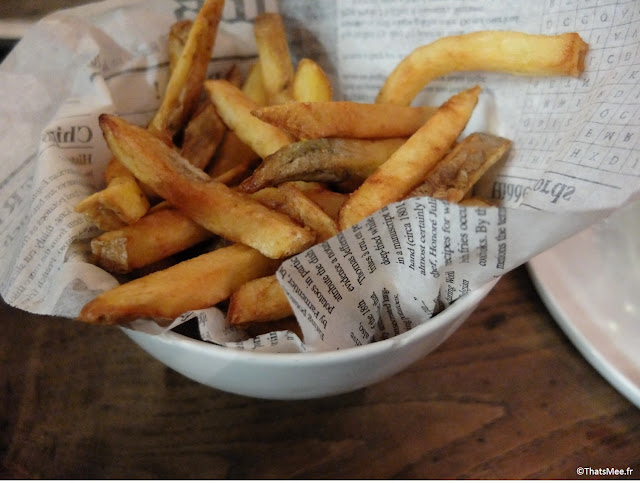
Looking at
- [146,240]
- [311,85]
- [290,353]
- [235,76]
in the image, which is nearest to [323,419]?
[290,353]

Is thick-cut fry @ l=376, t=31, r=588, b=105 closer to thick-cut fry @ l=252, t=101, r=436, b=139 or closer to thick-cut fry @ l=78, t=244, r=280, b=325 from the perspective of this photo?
thick-cut fry @ l=252, t=101, r=436, b=139

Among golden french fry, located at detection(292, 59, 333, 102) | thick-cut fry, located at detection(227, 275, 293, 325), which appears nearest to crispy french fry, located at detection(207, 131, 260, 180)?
golden french fry, located at detection(292, 59, 333, 102)

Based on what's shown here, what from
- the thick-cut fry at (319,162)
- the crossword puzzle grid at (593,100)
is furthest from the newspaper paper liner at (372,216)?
the thick-cut fry at (319,162)

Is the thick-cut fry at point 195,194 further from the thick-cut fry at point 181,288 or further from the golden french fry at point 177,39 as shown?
the golden french fry at point 177,39

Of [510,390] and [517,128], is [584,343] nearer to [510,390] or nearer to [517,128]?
[510,390]

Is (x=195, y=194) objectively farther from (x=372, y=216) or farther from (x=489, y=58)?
(x=489, y=58)

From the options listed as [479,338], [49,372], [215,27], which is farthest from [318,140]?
[49,372]
